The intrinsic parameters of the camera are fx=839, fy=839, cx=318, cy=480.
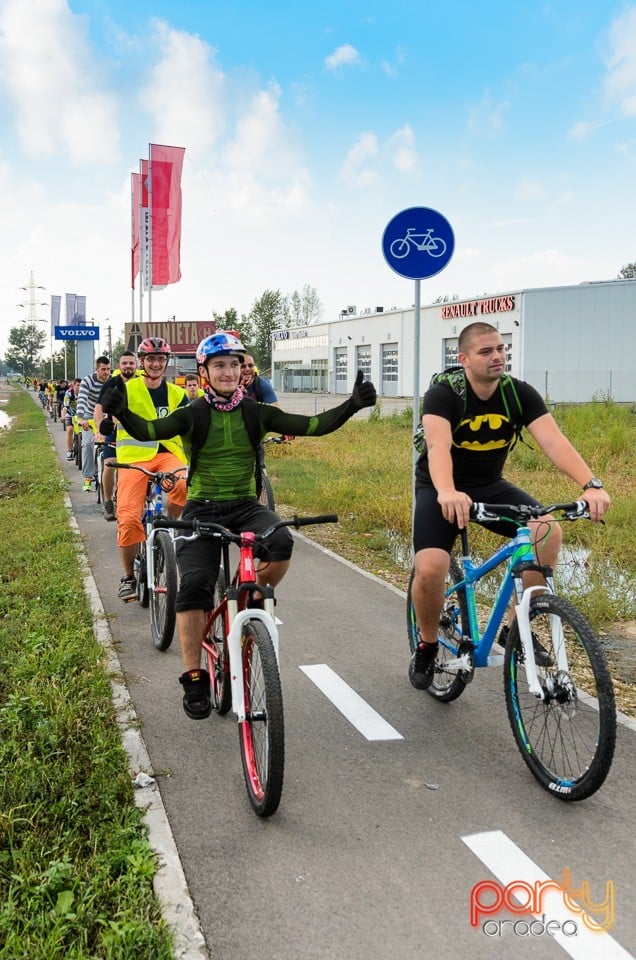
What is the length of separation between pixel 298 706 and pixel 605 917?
86.2 inches

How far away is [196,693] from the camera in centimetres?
407

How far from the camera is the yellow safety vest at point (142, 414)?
6672 millimetres

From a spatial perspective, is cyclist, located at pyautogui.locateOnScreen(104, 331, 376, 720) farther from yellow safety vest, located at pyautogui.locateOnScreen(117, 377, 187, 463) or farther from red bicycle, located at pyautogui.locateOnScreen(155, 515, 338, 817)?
yellow safety vest, located at pyautogui.locateOnScreen(117, 377, 187, 463)

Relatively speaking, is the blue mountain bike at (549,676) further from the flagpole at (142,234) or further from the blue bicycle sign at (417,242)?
the flagpole at (142,234)

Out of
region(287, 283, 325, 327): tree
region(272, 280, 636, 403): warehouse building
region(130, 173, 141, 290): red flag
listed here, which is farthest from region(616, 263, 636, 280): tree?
region(130, 173, 141, 290): red flag

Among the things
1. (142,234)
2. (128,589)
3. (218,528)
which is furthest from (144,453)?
(142,234)

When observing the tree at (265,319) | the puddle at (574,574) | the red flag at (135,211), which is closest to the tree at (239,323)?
the tree at (265,319)

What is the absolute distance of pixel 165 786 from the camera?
12.2ft

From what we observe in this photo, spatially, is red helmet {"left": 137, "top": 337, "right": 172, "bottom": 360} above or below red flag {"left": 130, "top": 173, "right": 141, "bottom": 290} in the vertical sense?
below

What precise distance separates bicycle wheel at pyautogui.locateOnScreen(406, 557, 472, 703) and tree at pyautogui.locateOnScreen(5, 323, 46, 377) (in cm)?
18056

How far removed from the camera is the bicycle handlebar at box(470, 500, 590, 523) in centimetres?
356

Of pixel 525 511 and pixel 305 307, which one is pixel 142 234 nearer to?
pixel 525 511

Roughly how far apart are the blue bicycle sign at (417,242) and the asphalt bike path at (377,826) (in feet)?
12.8

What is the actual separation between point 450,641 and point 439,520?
0.73m
